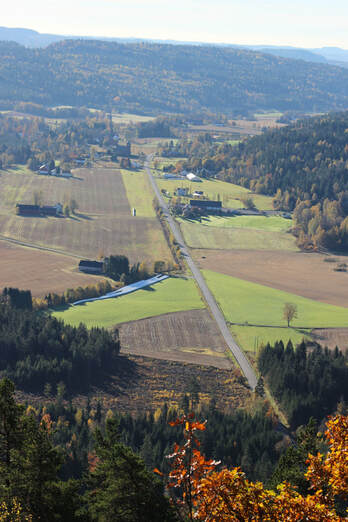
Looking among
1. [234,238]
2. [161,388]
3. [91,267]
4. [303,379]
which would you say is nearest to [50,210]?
[234,238]

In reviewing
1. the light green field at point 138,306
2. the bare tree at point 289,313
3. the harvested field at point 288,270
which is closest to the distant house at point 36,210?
the harvested field at point 288,270

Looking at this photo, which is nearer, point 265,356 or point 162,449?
point 162,449

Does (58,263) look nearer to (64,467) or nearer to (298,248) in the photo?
(298,248)

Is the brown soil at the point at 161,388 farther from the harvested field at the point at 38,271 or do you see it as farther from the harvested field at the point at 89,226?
the harvested field at the point at 89,226

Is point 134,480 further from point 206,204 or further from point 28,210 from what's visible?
point 206,204

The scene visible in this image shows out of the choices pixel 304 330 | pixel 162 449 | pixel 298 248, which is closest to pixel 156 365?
pixel 162 449

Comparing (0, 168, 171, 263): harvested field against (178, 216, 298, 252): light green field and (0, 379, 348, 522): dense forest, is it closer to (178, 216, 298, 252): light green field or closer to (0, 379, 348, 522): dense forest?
(178, 216, 298, 252): light green field

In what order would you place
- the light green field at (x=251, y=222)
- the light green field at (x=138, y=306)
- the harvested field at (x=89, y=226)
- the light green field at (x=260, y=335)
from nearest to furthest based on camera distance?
the light green field at (x=260, y=335), the light green field at (x=138, y=306), the harvested field at (x=89, y=226), the light green field at (x=251, y=222)
